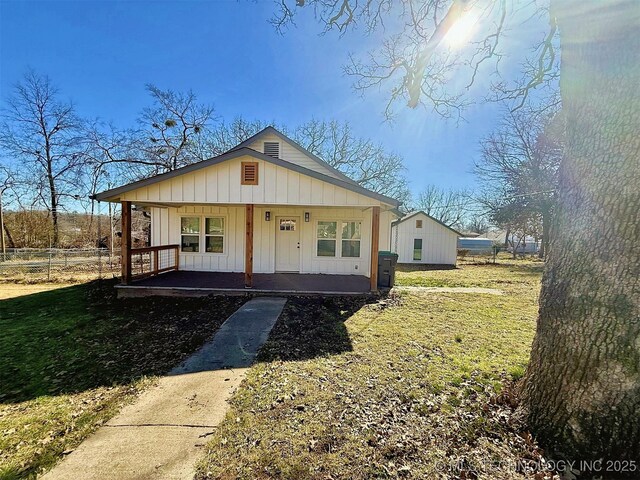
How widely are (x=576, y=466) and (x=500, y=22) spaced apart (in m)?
6.13

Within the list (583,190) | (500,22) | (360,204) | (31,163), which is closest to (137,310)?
(360,204)

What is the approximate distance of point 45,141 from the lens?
68.4ft

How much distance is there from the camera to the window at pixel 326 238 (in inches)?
426

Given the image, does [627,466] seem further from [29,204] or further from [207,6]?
[29,204]

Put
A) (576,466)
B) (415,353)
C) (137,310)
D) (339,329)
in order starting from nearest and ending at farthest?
(576,466) < (415,353) < (339,329) < (137,310)

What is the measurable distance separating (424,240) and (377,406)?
67.5 feet

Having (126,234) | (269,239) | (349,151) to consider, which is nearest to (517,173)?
(349,151)

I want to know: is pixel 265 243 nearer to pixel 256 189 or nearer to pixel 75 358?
pixel 256 189

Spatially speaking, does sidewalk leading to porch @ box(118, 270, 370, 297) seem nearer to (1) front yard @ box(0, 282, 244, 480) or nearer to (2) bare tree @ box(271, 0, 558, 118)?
(1) front yard @ box(0, 282, 244, 480)

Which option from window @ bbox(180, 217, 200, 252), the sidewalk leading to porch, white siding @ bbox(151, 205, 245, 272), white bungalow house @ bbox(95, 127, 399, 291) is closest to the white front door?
white bungalow house @ bbox(95, 127, 399, 291)

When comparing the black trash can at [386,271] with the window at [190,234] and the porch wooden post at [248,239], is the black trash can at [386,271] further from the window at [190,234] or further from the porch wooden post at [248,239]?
the window at [190,234]

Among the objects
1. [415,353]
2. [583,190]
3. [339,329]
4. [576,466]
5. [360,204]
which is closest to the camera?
[576,466]

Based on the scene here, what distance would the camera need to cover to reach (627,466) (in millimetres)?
1918

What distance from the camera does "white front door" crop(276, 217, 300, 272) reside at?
1084 centimetres
